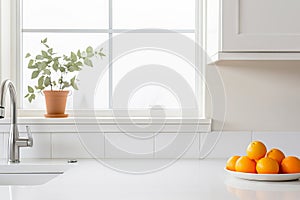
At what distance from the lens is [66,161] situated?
7.57ft

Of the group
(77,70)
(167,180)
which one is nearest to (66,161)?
(77,70)

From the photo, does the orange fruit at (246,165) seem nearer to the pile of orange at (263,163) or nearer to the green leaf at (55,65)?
the pile of orange at (263,163)

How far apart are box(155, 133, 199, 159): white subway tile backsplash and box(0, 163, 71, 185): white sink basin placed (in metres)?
0.50

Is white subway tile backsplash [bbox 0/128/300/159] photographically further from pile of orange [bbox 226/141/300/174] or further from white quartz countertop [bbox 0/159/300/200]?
pile of orange [bbox 226/141/300/174]

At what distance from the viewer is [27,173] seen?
2.17 m

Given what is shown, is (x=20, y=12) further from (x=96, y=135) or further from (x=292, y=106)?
(x=292, y=106)

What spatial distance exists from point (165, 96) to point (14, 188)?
1173 millimetres

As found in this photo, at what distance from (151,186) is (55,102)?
92 cm

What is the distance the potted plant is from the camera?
8.07ft

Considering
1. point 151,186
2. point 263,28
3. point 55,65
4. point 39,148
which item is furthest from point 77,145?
point 263,28

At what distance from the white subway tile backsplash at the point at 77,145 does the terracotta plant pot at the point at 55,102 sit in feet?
0.36

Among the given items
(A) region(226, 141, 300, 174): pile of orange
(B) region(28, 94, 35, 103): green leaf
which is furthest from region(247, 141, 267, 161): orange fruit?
(B) region(28, 94, 35, 103): green leaf

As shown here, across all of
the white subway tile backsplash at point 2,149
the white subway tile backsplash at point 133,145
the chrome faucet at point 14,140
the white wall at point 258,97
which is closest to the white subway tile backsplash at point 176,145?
the white subway tile backsplash at point 133,145

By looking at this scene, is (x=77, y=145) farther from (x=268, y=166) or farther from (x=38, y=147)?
(x=268, y=166)
